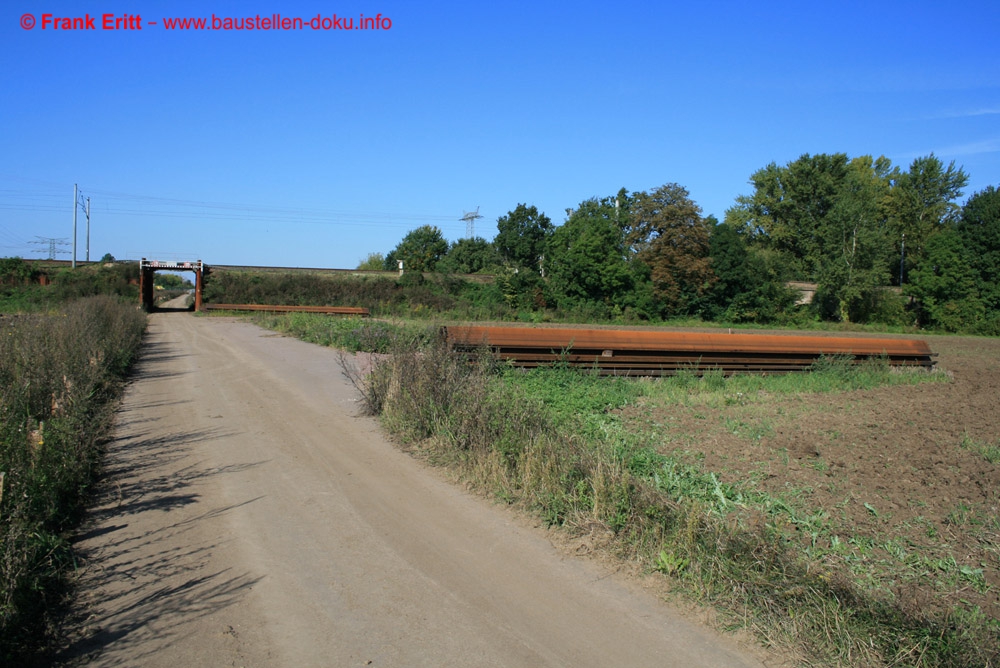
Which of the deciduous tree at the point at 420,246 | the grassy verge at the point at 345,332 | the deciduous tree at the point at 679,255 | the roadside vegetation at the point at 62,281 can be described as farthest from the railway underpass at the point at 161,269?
the deciduous tree at the point at 420,246

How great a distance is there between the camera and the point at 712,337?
16.2m

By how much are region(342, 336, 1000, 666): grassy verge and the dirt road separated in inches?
13.9

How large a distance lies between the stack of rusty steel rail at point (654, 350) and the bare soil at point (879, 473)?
314 cm

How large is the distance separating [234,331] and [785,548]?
28330 millimetres

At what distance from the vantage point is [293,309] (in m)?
41.1

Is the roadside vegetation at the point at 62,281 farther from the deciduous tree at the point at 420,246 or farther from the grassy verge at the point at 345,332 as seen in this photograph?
the deciduous tree at the point at 420,246

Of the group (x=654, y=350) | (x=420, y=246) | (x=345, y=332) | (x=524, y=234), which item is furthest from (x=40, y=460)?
(x=420, y=246)

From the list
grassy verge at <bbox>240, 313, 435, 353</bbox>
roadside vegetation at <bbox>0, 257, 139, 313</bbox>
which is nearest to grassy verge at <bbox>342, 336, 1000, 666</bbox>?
grassy verge at <bbox>240, 313, 435, 353</bbox>

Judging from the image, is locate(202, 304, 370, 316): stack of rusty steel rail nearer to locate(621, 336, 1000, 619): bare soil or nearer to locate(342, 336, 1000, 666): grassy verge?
locate(342, 336, 1000, 666): grassy verge

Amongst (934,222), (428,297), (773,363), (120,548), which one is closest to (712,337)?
(773,363)

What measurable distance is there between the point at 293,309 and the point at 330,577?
38138 mm

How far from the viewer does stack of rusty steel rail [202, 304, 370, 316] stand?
4031cm

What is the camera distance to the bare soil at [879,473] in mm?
4734

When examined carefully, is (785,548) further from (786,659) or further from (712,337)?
(712,337)
